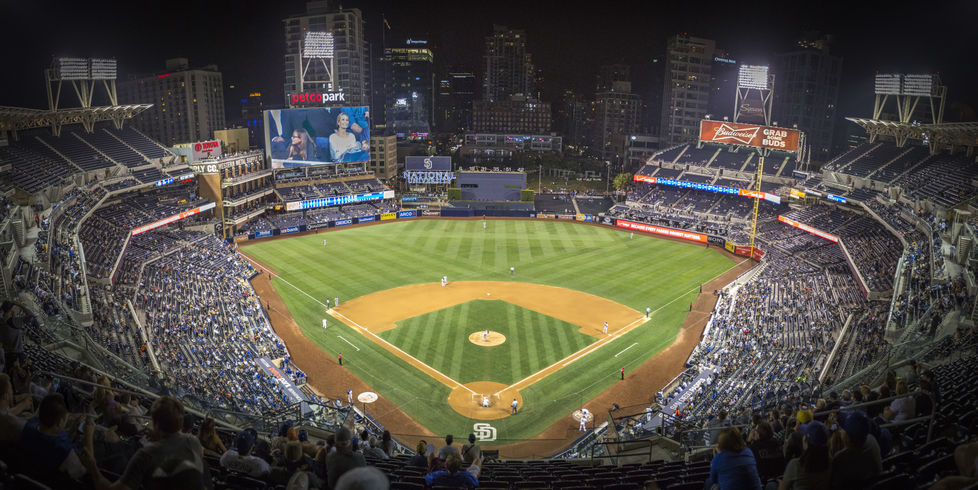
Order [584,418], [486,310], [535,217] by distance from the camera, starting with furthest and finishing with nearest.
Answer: [535,217] < [486,310] < [584,418]

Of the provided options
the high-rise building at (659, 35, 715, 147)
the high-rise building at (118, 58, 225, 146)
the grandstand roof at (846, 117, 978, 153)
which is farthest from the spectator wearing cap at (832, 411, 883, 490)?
the high-rise building at (118, 58, 225, 146)

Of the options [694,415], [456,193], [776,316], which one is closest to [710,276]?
[776,316]

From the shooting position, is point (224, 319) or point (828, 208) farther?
point (828, 208)

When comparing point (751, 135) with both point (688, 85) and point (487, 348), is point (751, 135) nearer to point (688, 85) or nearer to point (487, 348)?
point (487, 348)

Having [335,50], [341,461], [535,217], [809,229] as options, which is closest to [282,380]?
[341,461]

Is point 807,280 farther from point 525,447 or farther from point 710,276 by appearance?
point 525,447

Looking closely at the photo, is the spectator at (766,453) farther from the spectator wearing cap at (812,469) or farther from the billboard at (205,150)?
the billboard at (205,150)

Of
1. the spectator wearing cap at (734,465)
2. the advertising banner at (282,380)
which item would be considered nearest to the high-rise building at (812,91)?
the advertising banner at (282,380)
